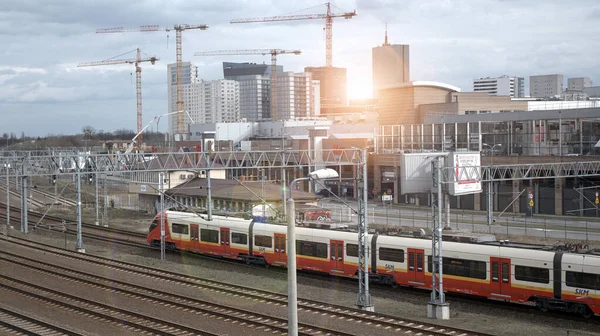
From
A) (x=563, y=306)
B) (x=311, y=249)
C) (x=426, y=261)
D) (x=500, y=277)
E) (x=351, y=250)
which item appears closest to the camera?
(x=563, y=306)

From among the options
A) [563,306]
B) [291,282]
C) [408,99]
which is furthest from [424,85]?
[291,282]

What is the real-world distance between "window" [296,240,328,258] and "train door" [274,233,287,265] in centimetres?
89

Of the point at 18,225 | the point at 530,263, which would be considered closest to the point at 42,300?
the point at 530,263

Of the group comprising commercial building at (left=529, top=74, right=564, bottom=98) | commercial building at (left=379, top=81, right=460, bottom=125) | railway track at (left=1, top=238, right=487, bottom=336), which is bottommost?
railway track at (left=1, top=238, right=487, bottom=336)

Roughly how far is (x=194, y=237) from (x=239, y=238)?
3708mm

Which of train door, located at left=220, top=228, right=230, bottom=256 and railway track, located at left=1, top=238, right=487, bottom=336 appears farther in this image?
train door, located at left=220, top=228, right=230, bottom=256

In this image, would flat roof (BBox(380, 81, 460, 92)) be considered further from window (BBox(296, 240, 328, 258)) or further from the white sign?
window (BBox(296, 240, 328, 258))

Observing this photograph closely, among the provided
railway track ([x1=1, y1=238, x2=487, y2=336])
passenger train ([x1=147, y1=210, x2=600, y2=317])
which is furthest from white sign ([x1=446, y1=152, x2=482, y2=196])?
railway track ([x1=1, y1=238, x2=487, y2=336])

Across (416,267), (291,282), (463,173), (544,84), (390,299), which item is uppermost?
(544,84)

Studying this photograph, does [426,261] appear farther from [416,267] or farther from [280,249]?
[280,249]

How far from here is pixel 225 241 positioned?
33.3m

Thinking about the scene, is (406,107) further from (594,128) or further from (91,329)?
(91,329)

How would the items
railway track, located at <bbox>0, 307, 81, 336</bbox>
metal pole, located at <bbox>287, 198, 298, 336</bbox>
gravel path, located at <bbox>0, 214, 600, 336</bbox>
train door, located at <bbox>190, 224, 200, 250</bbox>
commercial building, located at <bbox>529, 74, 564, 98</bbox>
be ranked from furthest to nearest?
commercial building, located at <bbox>529, 74, 564, 98</bbox> < train door, located at <bbox>190, 224, 200, 250</bbox> < gravel path, located at <bbox>0, 214, 600, 336</bbox> < railway track, located at <bbox>0, 307, 81, 336</bbox> < metal pole, located at <bbox>287, 198, 298, 336</bbox>

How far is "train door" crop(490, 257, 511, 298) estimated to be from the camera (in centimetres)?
2277
